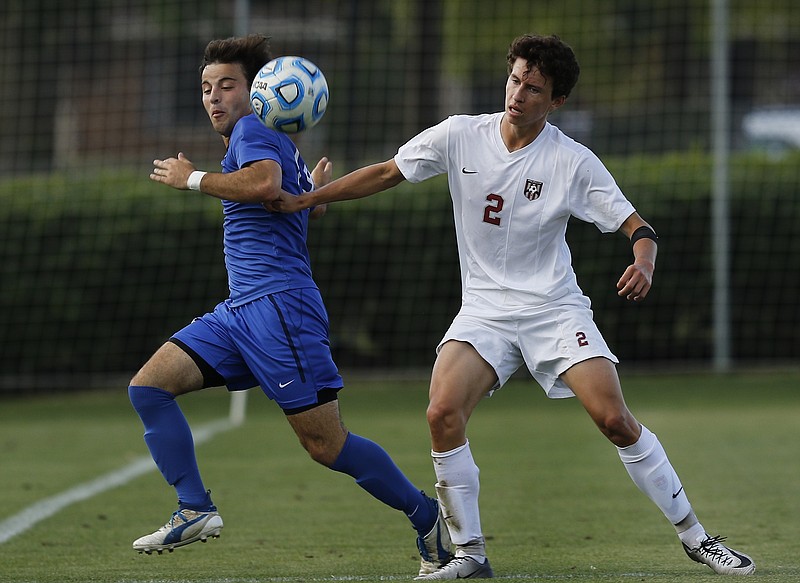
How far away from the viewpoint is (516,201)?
5520 millimetres

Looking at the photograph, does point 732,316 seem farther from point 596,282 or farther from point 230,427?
point 230,427

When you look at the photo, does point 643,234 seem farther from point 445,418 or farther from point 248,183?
point 248,183

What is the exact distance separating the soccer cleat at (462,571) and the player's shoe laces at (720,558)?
2.58 ft

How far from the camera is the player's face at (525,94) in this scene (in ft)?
17.8

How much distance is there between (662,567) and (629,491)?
2491 millimetres

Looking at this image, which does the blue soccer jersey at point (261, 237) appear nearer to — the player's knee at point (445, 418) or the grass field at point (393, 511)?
the player's knee at point (445, 418)

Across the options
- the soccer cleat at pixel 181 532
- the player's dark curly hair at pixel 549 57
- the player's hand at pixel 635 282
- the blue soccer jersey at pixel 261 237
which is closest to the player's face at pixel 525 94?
the player's dark curly hair at pixel 549 57

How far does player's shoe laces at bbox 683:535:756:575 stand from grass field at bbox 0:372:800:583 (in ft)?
0.21

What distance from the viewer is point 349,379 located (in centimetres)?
1497

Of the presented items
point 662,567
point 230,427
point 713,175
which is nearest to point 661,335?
point 713,175

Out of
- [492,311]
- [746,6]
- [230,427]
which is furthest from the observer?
[746,6]

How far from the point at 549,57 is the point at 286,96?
1014 mm

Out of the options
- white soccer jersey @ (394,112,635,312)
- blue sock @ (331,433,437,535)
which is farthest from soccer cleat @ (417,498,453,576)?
white soccer jersey @ (394,112,635,312)

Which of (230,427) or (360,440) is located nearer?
(360,440)
